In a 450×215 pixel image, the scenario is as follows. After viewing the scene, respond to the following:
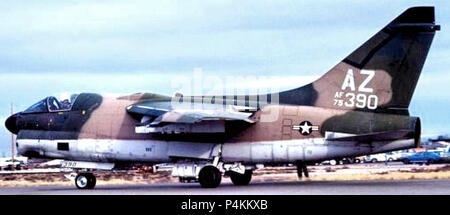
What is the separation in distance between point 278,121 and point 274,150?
102 centimetres

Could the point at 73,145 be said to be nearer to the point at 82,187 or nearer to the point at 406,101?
the point at 82,187

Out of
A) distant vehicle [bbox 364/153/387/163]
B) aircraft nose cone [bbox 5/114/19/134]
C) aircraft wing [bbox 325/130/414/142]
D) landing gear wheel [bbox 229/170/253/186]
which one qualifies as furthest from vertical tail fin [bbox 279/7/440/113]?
distant vehicle [bbox 364/153/387/163]

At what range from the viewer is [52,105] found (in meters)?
31.0

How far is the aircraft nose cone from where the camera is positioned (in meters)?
31.7

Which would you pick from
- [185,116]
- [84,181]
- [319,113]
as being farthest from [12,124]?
[319,113]

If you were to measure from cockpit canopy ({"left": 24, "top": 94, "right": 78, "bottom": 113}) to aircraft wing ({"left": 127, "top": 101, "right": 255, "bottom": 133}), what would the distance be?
2.57 m

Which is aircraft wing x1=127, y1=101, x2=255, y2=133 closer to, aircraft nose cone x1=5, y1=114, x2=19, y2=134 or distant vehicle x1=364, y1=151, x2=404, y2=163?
aircraft nose cone x1=5, y1=114, x2=19, y2=134

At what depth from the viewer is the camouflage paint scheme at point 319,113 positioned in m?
26.9

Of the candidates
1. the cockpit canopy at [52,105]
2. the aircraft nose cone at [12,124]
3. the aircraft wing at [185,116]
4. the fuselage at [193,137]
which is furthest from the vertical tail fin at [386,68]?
the aircraft nose cone at [12,124]

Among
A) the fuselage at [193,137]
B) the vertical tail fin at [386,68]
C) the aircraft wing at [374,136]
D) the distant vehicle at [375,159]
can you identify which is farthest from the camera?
the distant vehicle at [375,159]

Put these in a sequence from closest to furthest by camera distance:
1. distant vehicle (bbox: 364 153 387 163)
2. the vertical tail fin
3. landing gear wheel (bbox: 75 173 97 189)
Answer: the vertical tail fin → landing gear wheel (bbox: 75 173 97 189) → distant vehicle (bbox: 364 153 387 163)

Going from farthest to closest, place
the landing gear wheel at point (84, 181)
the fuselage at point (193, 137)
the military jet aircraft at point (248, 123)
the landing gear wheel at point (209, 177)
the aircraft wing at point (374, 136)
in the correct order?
the landing gear wheel at point (84, 181), the landing gear wheel at point (209, 177), the fuselage at point (193, 137), the military jet aircraft at point (248, 123), the aircraft wing at point (374, 136)

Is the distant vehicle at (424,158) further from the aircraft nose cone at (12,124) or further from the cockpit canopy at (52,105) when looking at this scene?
the aircraft nose cone at (12,124)

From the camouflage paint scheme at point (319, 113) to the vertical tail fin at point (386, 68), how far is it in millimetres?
33
